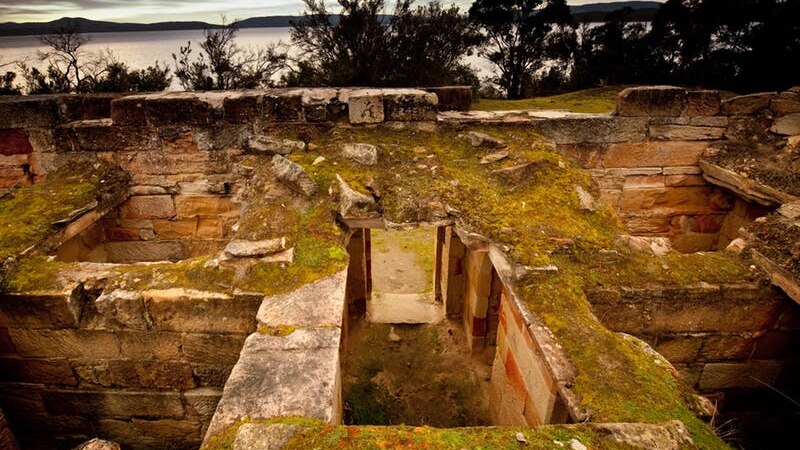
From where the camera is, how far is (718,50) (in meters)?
17.4

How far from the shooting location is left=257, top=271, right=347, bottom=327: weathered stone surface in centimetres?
279

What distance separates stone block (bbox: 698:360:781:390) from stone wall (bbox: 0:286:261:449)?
3697mm

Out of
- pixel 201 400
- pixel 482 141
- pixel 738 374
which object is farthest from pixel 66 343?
pixel 738 374

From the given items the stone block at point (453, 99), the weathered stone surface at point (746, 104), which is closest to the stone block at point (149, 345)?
the stone block at point (453, 99)

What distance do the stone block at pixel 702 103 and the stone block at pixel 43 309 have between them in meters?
6.33

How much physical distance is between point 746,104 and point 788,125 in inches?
18.8

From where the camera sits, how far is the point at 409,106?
4.89m

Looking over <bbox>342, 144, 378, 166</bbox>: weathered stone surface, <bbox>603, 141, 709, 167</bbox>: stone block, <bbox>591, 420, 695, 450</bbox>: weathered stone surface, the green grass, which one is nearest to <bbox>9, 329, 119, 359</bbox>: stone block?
<bbox>342, 144, 378, 166</bbox>: weathered stone surface

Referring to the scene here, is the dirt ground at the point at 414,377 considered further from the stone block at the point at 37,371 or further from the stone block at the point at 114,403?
the stone block at the point at 37,371

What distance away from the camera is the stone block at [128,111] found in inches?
186

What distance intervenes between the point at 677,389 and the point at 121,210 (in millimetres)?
5559

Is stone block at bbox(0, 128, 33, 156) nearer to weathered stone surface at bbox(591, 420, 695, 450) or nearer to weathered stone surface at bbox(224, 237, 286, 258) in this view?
weathered stone surface at bbox(224, 237, 286, 258)

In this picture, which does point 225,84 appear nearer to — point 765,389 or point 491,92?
point 491,92

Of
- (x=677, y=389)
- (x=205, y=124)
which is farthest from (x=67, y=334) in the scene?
(x=677, y=389)
